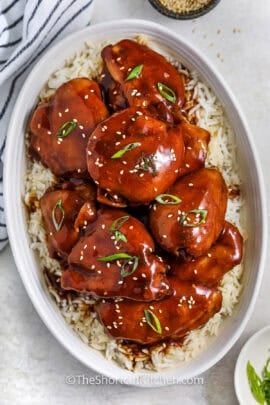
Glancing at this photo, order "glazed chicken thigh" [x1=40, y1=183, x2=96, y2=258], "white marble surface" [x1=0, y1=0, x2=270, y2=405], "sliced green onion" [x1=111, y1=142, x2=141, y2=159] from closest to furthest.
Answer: "sliced green onion" [x1=111, y1=142, x2=141, y2=159] → "glazed chicken thigh" [x1=40, y1=183, x2=96, y2=258] → "white marble surface" [x1=0, y1=0, x2=270, y2=405]

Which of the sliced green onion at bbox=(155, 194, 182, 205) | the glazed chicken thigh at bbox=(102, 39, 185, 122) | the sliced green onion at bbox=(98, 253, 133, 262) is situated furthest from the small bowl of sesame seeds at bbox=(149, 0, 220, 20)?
the sliced green onion at bbox=(98, 253, 133, 262)

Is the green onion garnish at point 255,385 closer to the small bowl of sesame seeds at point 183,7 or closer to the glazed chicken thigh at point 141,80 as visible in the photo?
the glazed chicken thigh at point 141,80

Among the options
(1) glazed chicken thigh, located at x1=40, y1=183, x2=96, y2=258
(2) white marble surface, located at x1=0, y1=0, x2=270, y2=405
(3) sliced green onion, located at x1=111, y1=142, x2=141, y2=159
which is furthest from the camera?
(2) white marble surface, located at x1=0, y1=0, x2=270, y2=405

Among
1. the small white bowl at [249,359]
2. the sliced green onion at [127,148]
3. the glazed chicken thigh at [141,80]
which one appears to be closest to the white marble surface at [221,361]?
the small white bowl at [249,359]

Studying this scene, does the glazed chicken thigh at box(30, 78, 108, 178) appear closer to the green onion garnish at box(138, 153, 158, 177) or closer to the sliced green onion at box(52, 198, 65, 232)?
the sliced green onion at box(52, 198, 65, 232)

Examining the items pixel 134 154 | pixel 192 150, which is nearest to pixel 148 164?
pixel 134 154

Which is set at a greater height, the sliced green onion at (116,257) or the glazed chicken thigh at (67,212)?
A: the glazed chicken thigh at (67,212)
